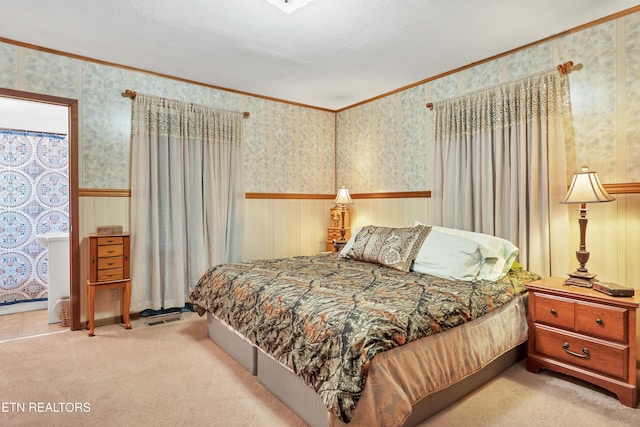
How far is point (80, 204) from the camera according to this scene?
10.9ft

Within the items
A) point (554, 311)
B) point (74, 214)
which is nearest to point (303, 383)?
point (554, 311)

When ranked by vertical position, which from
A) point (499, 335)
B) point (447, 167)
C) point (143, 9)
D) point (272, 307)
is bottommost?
point (499, 335)

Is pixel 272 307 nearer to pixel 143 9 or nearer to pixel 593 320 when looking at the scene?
pixel 593 320

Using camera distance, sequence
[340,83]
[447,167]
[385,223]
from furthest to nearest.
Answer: [385,223], [340,83], [447,167]

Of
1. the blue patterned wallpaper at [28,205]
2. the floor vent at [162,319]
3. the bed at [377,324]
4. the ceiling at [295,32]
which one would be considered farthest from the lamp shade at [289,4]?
the blue patterned wallpaper at [28,205]

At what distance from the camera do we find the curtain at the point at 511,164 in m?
2.80

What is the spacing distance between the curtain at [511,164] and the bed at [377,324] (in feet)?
1.30

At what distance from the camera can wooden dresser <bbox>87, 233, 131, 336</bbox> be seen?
313 centimetres

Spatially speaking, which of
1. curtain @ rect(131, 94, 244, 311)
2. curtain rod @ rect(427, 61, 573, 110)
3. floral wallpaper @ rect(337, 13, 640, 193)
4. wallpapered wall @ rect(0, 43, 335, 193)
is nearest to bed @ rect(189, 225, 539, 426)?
curtain @ rect(131, 94, 244, 311)

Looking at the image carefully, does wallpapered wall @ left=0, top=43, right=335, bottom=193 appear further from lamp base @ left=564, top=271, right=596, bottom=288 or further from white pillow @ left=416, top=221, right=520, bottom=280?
lamp base @ left=564, top=271, right=596, bottom=288

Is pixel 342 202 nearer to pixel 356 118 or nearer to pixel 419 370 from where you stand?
pixel 356 118

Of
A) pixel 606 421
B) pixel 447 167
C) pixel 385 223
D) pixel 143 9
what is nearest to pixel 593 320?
pixel 606 421

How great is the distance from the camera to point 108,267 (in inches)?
126

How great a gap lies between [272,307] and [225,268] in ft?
3.14
